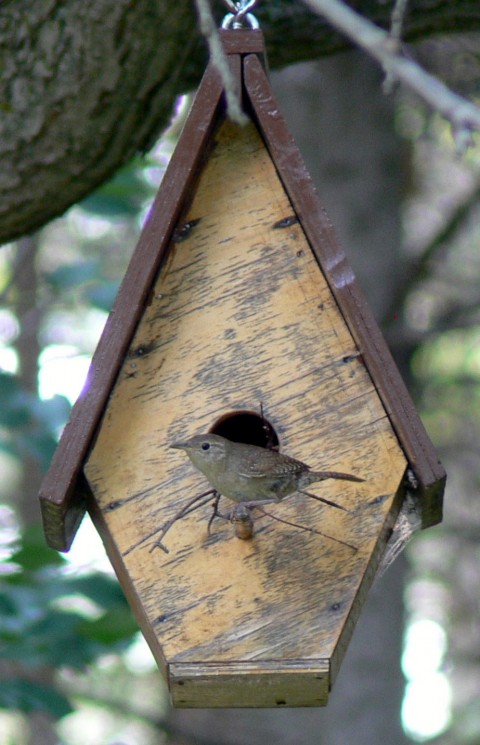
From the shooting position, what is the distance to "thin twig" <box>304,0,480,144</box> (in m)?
1.07

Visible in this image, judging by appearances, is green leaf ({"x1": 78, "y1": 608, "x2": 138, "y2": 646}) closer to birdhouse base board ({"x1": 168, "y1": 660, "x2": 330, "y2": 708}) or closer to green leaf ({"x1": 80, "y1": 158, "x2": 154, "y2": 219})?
birdhouse base board ({"x1": 168, "y1": 660, "x2": 330, "y2": 708})

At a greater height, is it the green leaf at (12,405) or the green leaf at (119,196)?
the green leaf at (119,196)

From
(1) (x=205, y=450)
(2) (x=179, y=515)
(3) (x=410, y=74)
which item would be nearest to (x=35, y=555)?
(2) (x=179, y=515)

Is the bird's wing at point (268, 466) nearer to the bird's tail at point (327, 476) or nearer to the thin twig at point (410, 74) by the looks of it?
the bird's tail at point (327, 476)

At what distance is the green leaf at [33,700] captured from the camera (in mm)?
3074

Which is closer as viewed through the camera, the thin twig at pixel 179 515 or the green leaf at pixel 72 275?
the thin twig at pixel 179 515

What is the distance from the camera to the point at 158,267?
93.5 inches

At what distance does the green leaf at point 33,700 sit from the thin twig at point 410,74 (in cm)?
238

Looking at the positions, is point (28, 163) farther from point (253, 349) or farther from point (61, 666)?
point (61, 666)

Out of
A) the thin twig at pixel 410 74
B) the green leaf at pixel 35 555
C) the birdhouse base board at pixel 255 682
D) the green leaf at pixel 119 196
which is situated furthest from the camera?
the green leaf at pixel 119 196

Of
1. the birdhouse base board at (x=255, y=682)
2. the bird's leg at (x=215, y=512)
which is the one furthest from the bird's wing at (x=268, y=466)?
the birdhouse base board at (x=255, y=682)

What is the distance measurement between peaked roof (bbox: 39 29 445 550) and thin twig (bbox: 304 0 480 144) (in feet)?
3.52

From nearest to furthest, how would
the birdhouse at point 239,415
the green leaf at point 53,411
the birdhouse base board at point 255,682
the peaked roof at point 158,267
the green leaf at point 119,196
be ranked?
the birdhouse base board at point 255,682 → the birdhouse at point 239,415 → the peaked roof at point 158,267 → the green leaf at point 53,411 → the green leaf at point 119,196

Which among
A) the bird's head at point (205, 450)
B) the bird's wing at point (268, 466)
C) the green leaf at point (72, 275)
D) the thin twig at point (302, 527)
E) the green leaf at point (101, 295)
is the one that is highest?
the bird's head at point (205, 450)
